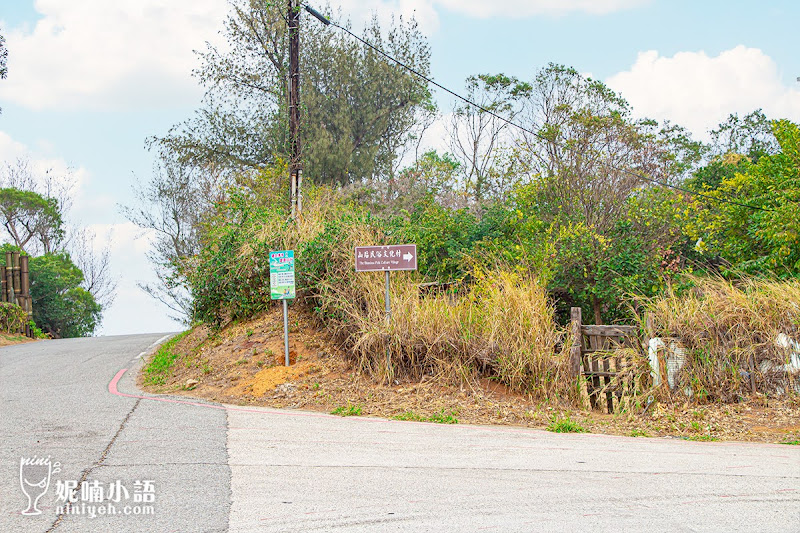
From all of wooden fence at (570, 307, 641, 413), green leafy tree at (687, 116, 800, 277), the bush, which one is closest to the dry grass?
wooden fence at (570, 307, 641, 413)

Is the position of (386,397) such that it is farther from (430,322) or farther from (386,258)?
(386,258)

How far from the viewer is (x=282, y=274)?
14312mm

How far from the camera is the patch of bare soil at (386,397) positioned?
36.7 ft

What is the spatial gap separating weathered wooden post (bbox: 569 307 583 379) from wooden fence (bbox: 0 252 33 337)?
27.5 m

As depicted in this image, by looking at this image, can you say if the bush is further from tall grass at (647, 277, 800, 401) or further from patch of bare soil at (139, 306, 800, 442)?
tall grass at (647, 277, 800, 401)

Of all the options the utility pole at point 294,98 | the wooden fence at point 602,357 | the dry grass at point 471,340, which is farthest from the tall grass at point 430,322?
the utility pole at point 294,98

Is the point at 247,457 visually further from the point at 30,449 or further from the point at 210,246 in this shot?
the point at 210,246

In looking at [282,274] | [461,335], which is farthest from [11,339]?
[461,335]

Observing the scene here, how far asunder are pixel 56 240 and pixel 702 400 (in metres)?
44.4

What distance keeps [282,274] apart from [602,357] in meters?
6.14

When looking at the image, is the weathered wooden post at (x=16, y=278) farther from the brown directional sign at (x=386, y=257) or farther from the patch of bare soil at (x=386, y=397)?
the brown directional sign at (x=386, y=257)

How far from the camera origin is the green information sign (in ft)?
46.7

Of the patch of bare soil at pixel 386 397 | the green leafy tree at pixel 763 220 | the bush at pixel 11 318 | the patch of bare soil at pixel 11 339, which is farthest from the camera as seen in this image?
the bush at pixel 11 318

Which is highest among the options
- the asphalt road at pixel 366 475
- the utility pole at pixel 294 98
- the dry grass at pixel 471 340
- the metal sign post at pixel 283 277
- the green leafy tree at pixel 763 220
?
the utility pole at pixel 294 98
